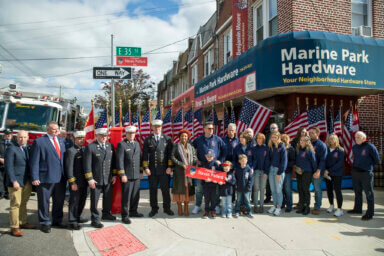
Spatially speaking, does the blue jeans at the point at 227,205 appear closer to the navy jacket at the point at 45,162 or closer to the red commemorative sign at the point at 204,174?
the red commemorative sign at the point at 204,174

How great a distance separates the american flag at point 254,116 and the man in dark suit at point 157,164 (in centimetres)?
335

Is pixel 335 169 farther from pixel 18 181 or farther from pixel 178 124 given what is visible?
pixel 18 181

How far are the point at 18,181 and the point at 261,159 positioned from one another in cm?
492

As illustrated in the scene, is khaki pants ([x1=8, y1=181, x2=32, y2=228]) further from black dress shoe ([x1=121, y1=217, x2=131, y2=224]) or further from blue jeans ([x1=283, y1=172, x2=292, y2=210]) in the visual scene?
blue jeans ([x1=283, y1=172, x2=292, y2=210])

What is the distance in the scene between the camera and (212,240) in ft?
15.5

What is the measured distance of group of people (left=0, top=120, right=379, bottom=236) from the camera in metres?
5.28

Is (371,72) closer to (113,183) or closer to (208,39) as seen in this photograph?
(113,183)

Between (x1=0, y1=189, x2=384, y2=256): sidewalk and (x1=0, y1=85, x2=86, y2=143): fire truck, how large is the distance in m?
3.88

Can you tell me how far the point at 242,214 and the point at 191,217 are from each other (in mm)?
1151

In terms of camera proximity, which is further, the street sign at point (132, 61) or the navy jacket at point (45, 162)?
the street sign at point (132, 61)

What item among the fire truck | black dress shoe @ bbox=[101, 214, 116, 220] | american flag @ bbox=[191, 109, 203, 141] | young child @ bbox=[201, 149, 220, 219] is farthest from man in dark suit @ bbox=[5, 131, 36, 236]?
american flag @ bbox=[191, 109, 203, 141]

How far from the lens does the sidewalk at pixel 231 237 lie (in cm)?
433

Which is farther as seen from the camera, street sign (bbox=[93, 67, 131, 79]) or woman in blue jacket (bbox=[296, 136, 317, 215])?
street sign (bbox=[93, 67, 131, 79])

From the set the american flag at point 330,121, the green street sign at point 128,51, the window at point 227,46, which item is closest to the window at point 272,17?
the window at point 227,46
